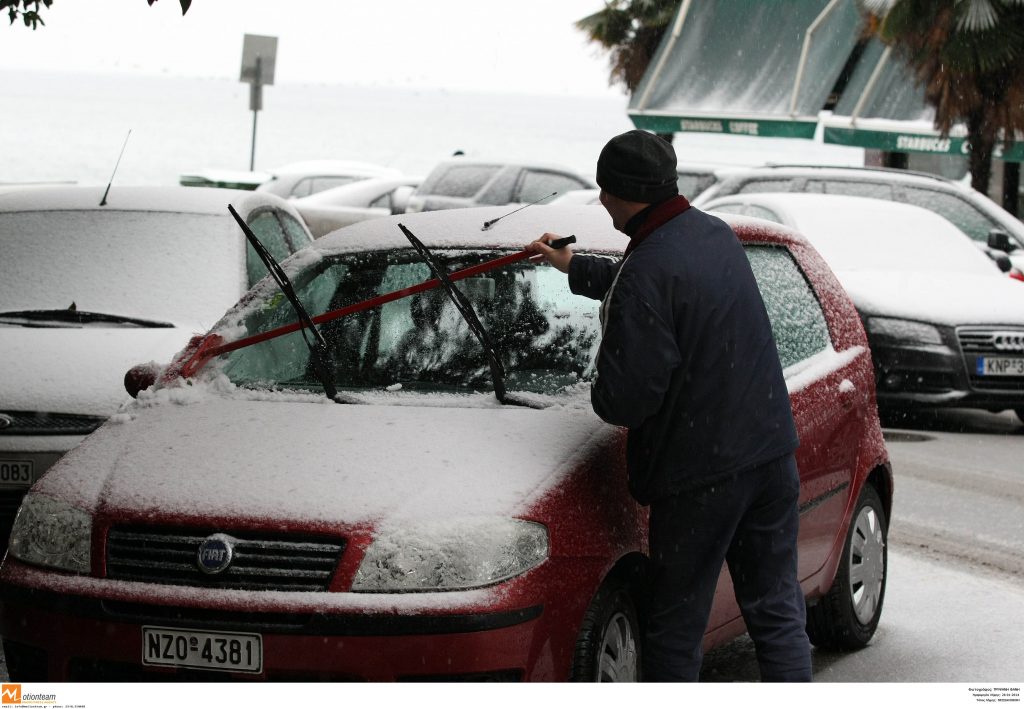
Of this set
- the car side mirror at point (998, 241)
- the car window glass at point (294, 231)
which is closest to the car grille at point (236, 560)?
the car window glass at point (294, 231)

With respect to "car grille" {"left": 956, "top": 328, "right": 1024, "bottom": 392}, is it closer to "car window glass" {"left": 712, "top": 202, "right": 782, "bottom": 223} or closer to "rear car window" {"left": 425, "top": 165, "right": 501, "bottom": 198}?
"car window glass" {"left": 712, "top": 202, "right": 782, "bottom": 223}

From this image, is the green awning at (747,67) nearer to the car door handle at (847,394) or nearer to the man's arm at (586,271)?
the car door handle at (847,394)

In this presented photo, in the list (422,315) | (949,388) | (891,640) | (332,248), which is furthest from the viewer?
(949,388)

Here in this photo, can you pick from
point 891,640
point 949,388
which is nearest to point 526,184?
point 949,388

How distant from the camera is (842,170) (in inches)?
627

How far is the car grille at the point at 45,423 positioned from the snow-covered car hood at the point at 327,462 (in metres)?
2.03

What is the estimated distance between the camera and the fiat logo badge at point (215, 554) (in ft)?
13.3

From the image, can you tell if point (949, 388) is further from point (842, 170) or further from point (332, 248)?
point (332, 248)

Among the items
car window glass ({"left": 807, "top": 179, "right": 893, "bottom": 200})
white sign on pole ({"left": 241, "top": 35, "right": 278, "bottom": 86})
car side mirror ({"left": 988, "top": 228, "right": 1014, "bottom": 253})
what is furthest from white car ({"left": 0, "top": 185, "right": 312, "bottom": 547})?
white sign on pole ({"left": 241, "top": 35, "right": 278, "bottom": 86})

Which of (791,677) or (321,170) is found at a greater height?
(791,677)

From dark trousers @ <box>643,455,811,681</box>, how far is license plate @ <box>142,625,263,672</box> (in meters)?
1.01

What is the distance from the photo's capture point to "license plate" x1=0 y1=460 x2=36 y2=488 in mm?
6645

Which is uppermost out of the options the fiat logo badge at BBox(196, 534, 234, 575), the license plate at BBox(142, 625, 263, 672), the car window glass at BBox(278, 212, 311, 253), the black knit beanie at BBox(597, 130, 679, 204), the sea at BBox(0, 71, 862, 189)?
the black knit beanie at BBox(597, 130, 679, 204)
